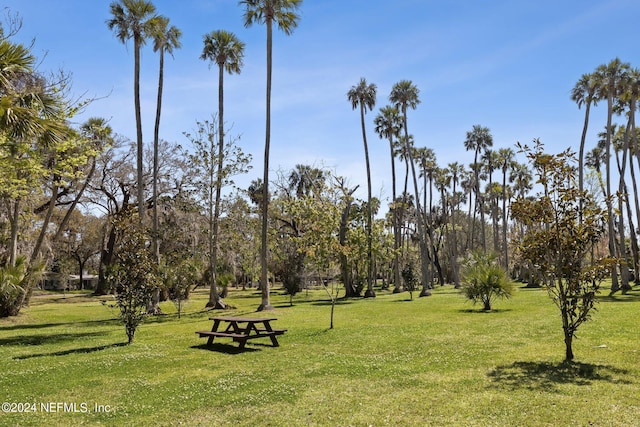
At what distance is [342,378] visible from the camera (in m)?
8.60

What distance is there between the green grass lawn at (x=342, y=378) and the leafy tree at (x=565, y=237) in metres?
1.31

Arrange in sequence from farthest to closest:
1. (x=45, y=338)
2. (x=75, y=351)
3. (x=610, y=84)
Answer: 1. (x=610, y=84)
2. (x=45, y=338)
3. (x=75, y=351)

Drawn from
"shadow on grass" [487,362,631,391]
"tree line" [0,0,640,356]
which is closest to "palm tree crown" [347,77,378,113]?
"tree line" [0,0,640,356]

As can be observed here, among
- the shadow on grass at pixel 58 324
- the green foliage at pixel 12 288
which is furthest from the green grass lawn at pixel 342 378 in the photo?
A: the green foliage at pixel 12 288

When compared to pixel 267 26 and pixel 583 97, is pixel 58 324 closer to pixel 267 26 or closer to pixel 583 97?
pixel 267 26

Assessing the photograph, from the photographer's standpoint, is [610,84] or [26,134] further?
[610,84]

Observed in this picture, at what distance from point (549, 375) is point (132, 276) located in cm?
1058

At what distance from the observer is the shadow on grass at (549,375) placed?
7.74m

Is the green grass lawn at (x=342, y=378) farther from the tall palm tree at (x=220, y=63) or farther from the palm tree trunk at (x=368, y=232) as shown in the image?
the palm tree trunk at (x=368, y=232)

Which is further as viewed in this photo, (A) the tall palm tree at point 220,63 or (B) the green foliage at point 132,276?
(A) the tall palm tree at point 220,63

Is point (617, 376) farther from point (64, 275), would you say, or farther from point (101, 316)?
point (64, 275)

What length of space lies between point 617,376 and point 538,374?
4.21 feet

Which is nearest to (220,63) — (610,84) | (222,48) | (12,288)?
(222,48)

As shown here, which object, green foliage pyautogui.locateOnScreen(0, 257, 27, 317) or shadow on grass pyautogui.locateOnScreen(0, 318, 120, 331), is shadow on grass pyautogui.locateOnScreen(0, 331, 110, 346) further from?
green foliage pyautogui.locateOnScreen(0, 257, 27, 317)
